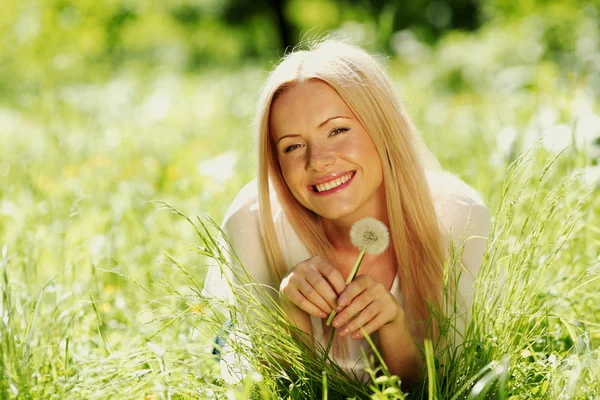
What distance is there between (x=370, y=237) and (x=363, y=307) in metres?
0.16

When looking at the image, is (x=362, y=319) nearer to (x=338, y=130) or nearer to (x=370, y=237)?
(x=370, y=237)

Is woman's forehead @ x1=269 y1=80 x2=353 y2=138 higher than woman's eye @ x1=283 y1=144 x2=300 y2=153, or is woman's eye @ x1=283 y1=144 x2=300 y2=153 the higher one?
woman's forehead @ x1=269 y1=80 x2=353 y2=138

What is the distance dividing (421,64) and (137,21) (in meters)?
6.71

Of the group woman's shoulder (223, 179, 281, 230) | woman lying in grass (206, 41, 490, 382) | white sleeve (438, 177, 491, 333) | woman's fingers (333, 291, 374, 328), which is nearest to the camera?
woman's fingers (333, 291, 374, 328)

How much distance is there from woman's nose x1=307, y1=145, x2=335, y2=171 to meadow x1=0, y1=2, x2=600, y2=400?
0.35 meters

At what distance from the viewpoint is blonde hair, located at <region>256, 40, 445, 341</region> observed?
178 centimetres

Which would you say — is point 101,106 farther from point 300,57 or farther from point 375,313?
point 375,313

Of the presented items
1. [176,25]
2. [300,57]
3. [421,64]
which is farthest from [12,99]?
[176,25]

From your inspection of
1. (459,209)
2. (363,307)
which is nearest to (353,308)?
(363,307)

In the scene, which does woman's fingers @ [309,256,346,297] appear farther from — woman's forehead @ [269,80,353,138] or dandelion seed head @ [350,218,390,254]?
woman's forehead @ [269,80,353,138]

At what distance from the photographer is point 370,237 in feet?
5.20

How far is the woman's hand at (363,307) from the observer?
152 cm

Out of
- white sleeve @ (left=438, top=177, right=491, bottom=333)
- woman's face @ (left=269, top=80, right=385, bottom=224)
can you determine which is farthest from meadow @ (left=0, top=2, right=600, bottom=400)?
woman's face @ (left=269, top=80, right=385, bottom=224)

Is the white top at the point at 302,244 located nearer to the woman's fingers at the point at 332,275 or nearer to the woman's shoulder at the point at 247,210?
the woman's shoulder at the point at 247,210
